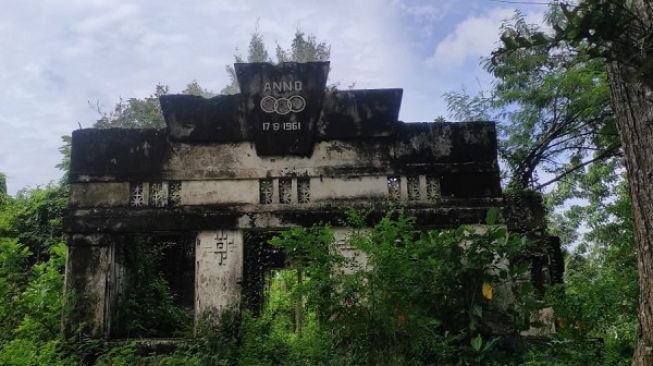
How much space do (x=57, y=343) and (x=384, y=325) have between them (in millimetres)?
3969

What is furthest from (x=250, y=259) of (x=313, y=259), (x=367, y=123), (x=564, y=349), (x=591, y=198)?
(x=591, y=198)

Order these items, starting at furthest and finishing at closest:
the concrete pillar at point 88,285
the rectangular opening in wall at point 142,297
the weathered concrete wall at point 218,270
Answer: the rectangular opening in wall at point 142,297, the weathered concrete wall at point 218,270, the concrete pillar at point 88,285

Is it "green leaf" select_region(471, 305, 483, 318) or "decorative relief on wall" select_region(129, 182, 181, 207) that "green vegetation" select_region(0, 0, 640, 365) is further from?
"decorative relief on wall" select_region(129, 182, 181, 207)

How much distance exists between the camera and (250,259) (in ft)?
25.1

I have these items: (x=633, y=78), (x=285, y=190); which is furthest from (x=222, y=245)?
(x=633, y=78)

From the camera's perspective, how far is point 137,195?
7566 millimetres

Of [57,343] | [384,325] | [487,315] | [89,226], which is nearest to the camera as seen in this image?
[384,325]

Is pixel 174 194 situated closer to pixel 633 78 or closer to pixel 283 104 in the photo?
pixel 283 104

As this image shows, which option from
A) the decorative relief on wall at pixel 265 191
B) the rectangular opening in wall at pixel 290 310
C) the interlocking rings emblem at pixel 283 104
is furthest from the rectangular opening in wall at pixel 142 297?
the interlocking rings emblem at pixel 283 104

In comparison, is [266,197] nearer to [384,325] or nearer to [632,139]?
[384,325]

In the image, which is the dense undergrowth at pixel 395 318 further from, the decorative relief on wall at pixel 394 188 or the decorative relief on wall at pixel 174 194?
the decorative relief on wall at pixel 174 194

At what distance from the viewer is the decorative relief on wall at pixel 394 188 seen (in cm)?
748

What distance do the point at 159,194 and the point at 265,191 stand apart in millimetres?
1423

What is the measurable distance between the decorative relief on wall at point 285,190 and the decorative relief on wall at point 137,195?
71.9 inches
